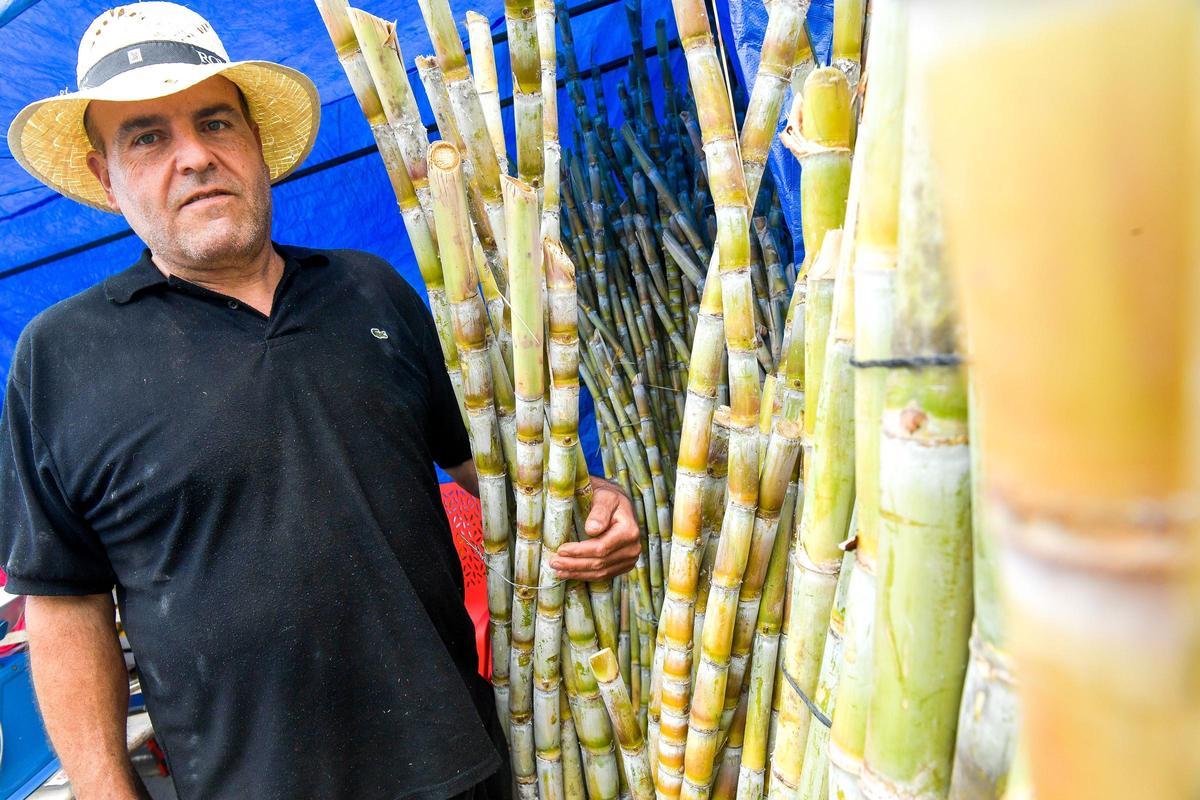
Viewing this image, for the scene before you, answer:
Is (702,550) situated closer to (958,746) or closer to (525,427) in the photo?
(525,427)

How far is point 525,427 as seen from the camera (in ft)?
3.58

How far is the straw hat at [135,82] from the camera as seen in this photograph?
1.19 meters

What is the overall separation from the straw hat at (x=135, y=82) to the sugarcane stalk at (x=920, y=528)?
1.20 metres

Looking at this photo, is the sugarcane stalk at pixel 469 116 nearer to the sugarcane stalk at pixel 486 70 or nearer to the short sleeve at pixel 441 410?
the sugarcane stalk at pixel 486 70

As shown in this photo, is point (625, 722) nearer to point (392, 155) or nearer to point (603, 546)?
point (603, 546)

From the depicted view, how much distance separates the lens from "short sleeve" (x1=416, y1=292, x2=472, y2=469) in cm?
144

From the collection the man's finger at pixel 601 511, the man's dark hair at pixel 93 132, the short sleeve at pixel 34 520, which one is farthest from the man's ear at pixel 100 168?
the man's finger at pixel 601 511

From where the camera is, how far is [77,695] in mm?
1210

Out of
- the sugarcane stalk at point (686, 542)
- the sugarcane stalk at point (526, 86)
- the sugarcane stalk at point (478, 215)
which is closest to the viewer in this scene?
the sugarcane stalk at point (686, 542)

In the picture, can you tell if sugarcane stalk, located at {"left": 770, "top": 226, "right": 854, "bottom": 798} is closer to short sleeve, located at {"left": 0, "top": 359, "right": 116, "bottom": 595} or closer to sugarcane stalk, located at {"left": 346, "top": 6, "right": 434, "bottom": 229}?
sugarcane stalk, located at {"left": 346, "top": 6, "right": 434, "bottom": 229}

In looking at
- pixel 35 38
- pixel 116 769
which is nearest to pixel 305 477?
pixel 116 769

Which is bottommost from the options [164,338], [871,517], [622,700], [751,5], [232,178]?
[622,700]

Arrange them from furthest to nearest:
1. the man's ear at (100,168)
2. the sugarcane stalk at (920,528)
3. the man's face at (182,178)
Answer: the man's ear at (100,168)
the man's face at (182,178)
the sugarcane stalk at (920,528)

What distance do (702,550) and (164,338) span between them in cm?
88
